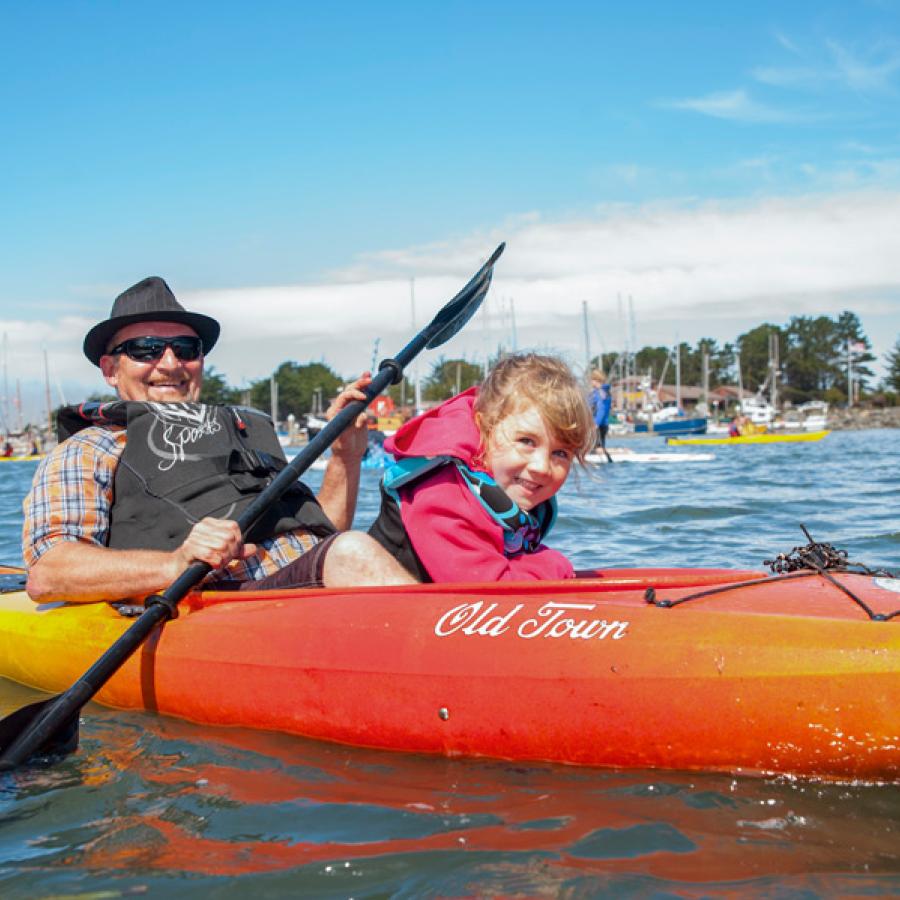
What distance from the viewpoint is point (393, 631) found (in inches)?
121

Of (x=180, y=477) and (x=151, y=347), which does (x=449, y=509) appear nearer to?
(x=180, y=477)

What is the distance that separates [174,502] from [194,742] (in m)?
0.89

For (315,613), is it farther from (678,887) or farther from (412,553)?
(678,887)

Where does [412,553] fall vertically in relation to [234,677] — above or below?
above

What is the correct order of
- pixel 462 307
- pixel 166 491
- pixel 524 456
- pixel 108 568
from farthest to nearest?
1. pixel 462 307
2. pixel 166 491
3. pixel 108 568
4. pixel 524 456

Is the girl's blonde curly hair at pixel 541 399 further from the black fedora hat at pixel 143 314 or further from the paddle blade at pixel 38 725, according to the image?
the paddle blade at pixel 38 725

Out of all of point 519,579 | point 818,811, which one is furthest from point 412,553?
point 818,811

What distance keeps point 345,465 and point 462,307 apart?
1.23m

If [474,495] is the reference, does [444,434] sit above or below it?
above

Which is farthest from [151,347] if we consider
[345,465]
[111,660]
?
[111,660]

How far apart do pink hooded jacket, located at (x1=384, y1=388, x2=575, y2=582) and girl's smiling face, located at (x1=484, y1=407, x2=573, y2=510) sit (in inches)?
2.3

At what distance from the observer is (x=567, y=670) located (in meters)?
2.85

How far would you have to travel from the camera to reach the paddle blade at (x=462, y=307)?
478 centimetres

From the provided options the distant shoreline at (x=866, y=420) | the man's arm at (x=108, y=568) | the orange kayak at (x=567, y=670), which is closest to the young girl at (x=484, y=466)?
the orange kayak at (x=567, y=670)
